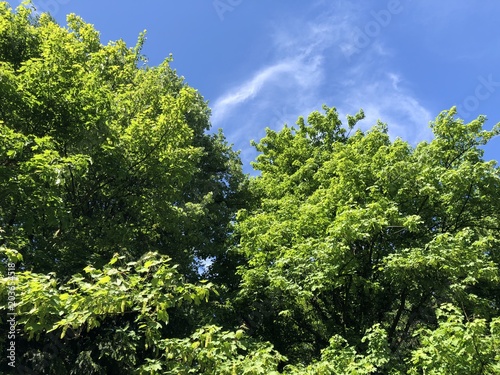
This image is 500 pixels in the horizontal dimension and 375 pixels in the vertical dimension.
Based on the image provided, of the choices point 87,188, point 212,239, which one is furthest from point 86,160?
point 212,239

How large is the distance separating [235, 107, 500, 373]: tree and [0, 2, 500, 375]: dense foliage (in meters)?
0.06

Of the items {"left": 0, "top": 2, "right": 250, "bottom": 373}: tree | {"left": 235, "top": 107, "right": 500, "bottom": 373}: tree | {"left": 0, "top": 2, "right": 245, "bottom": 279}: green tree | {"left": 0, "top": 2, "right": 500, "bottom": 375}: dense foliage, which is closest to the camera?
{"left": 0, "top": 2, "right": 500, "bottom": 375}: dense foliage

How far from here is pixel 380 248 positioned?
1138 cm

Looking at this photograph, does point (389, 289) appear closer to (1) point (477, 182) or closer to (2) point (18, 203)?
(1) point (477, 182)

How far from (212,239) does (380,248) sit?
6.42m

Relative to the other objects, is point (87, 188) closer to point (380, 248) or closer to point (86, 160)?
point (86, 160)

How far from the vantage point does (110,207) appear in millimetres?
12078

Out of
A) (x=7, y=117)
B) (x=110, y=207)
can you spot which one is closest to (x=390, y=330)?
(x=110, y=207)

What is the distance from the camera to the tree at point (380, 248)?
31.5 feet

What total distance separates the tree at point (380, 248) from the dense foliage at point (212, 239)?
60 millimetres

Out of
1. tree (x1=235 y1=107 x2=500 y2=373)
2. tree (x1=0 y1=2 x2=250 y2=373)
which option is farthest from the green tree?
tree (x1=235 y1=107 x2=500 y2=373)

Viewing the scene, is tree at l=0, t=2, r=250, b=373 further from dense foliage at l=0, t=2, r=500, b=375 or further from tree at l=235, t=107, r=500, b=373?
tree at l=235, t=107, r=500, b=373

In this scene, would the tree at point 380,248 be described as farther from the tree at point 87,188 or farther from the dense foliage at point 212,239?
the tree at point 87,188

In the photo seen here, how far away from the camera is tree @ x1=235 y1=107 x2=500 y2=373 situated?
9594 mm
